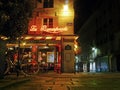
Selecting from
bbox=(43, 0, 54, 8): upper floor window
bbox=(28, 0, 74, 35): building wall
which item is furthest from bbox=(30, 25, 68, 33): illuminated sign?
→ bbox=(43, 0, 54, 8): upper floor window

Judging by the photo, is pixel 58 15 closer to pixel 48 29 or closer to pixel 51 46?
pixel 48 29

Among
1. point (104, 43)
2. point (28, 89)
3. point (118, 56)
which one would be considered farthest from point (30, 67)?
point (104, 43)

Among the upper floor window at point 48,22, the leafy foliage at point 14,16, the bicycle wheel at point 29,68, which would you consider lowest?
the bicycle wheel at point 29,68

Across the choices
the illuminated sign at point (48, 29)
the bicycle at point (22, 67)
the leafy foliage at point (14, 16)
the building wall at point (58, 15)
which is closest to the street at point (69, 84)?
the bicycle at point (22, 67)

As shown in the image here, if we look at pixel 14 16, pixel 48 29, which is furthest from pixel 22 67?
pixel 48 29

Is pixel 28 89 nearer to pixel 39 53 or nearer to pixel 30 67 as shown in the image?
pixel 30 67

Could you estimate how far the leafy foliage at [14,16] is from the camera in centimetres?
1428

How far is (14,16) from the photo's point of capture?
15.6 m

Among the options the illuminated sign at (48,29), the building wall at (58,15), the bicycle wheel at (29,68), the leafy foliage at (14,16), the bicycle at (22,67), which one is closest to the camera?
the leafy foliage at (14,16)

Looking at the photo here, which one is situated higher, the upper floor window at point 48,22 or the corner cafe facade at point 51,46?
the upper floor window at point 48,22

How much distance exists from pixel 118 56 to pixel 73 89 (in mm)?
39203

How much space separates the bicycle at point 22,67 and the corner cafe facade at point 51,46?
6100mm

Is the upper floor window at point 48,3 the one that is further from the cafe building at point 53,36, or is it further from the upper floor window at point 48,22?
the upper floor window at point 48,22

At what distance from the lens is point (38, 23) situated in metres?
34.8
